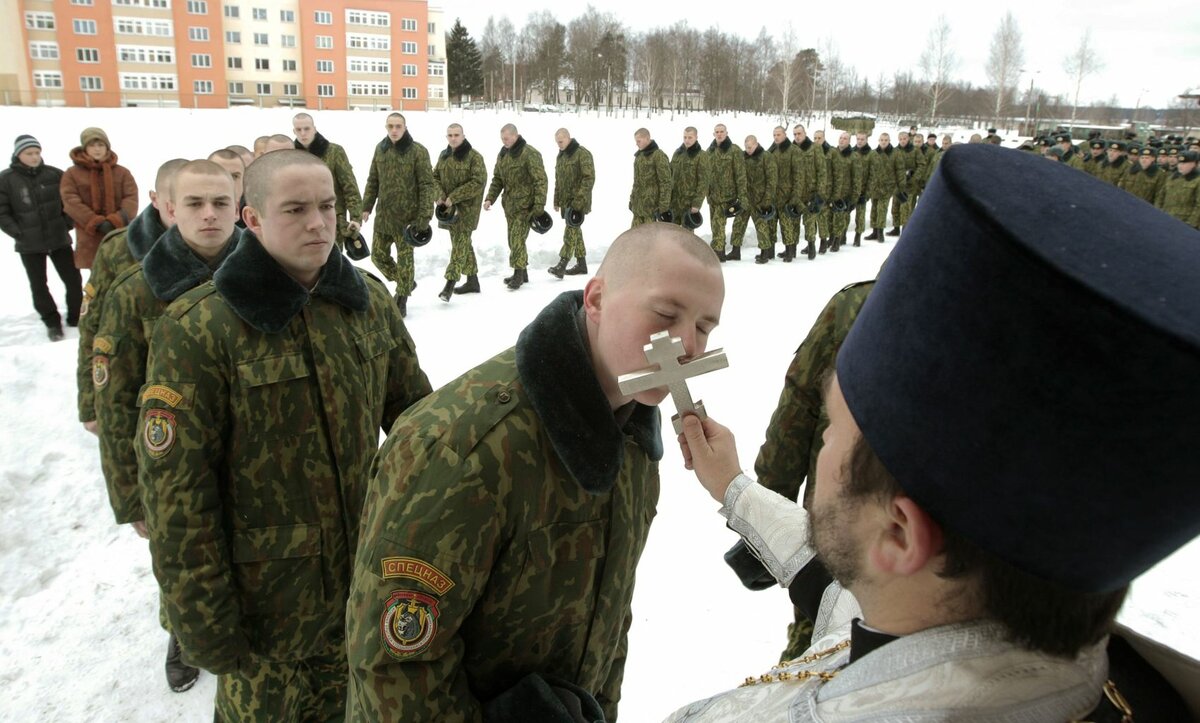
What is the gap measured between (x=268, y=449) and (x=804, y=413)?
1.91 m

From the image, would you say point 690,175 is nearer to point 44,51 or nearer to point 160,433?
point 160,433

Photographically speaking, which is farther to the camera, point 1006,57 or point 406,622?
point 1006,57

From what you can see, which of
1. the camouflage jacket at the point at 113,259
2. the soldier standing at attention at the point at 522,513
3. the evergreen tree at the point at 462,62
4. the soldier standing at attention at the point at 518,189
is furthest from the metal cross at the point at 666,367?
the evergreen tree at the point at 462,62

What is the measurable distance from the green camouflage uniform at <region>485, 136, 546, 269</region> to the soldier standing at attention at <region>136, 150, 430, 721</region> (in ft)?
24.5

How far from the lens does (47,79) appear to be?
141 feet

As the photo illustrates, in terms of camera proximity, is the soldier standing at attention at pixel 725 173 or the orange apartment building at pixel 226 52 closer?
the soldier standing at attention at pixel 725 173

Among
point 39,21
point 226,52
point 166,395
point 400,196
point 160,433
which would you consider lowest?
point 160,433

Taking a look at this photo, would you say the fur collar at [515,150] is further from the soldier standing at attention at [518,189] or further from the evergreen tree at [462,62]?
the evergreen tree at [462,62]

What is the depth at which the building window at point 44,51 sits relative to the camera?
4253 cm

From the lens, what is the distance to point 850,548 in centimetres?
105

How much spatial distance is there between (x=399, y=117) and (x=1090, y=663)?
8724 mm

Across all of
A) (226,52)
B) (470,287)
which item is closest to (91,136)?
(470,287)

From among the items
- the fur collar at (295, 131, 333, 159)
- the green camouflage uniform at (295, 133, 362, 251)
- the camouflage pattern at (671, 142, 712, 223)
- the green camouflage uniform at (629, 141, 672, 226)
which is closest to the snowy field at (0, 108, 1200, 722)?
the green camouflage uniform at (295, 133, 362, 251)

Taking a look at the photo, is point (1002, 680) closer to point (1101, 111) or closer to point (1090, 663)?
point (1090, 663)
